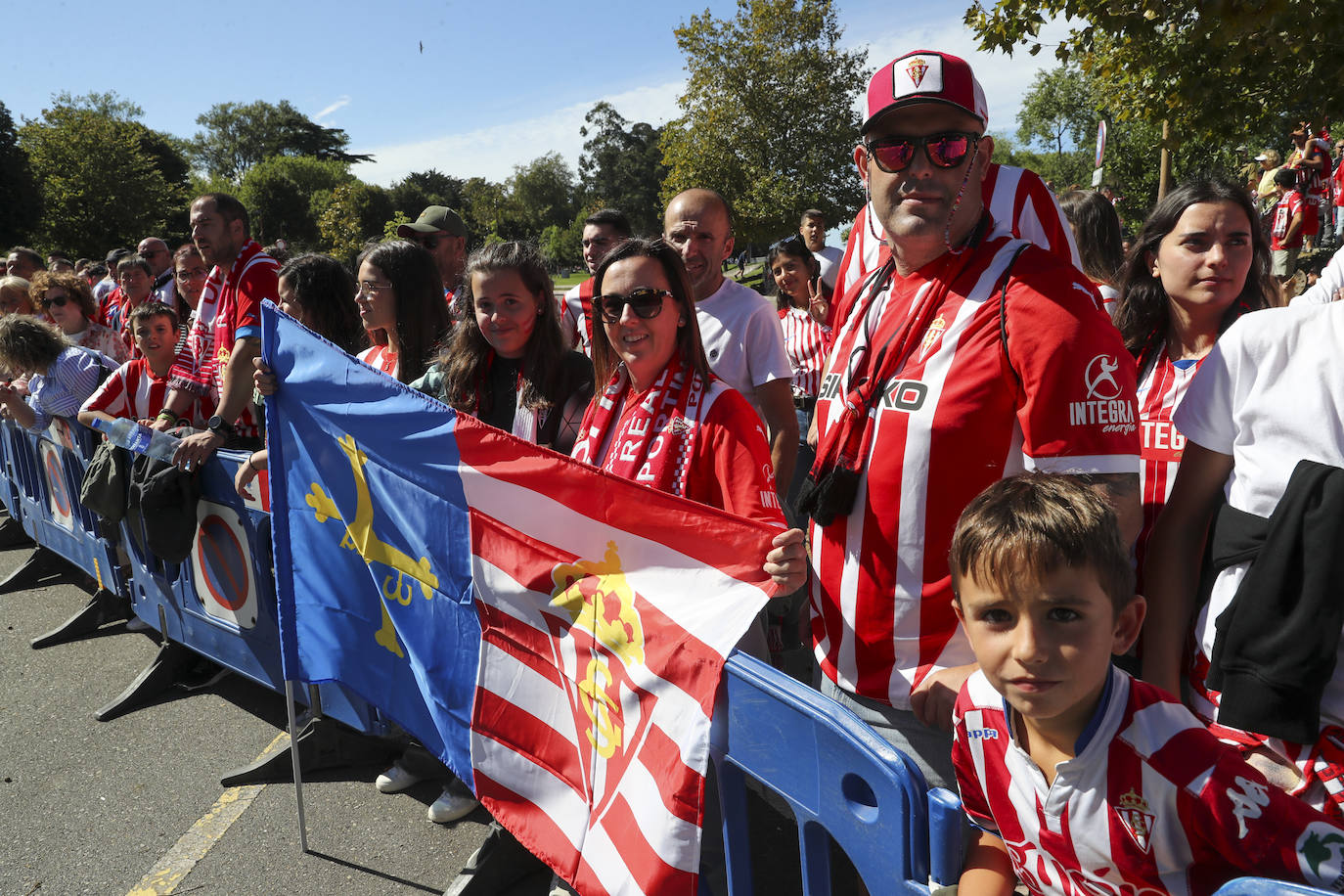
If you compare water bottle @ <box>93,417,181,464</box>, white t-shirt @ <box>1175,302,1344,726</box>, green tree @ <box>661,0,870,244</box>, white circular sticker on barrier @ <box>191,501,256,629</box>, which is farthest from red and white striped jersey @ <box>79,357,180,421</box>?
green tree @ <box>661,0,870,244</box>

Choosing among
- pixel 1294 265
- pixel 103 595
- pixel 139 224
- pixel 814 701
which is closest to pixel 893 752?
pixel 814 701

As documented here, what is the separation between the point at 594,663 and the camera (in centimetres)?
209

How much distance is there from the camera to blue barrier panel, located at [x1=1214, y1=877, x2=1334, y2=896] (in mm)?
950

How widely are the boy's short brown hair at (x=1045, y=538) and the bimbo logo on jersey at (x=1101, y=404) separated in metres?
0.19

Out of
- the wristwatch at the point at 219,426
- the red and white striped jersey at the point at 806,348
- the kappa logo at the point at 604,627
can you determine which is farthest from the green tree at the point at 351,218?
the kappa logo at the point at 604,627

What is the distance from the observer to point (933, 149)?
1.81 meters

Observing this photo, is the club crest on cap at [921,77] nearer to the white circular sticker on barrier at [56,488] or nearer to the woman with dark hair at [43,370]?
the woman with dark hair at [43,370]

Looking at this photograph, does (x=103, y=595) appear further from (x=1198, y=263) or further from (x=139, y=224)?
(x=139, y=224)

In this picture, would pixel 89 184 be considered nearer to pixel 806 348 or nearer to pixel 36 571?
pixel 36 571

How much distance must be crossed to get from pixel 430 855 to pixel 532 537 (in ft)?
5.39

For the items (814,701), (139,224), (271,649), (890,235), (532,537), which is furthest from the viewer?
(139,224)

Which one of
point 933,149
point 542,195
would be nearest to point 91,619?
point 933,149

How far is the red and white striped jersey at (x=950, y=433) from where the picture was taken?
1.57 metres

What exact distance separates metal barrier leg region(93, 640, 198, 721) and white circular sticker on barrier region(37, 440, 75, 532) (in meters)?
1.57
